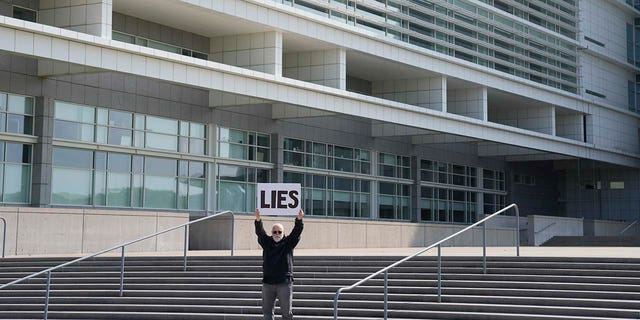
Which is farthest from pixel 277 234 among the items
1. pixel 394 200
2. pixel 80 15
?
pixel 394 200

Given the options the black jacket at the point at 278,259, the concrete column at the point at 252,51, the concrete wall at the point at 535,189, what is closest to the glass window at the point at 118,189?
the concrete column at the point at 252,51

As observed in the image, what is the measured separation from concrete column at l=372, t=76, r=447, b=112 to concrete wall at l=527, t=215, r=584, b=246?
7986 mm

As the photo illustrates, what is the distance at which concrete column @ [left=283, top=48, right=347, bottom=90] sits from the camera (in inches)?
1350

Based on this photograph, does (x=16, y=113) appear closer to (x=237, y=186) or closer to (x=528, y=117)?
(x=237, y=186)

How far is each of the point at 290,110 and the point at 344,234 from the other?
16.3 ft

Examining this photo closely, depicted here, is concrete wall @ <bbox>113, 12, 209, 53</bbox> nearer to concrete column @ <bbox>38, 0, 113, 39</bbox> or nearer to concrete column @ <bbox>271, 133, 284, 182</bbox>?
concrete column @ <bbox>38, 0, 113, 39</bbox>

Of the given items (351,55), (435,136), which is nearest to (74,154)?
(351,55)

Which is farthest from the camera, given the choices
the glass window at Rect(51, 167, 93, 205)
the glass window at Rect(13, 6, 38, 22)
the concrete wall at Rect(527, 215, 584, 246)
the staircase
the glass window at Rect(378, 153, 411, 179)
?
the concrete wall at Rect(527, 215, 584, 246)

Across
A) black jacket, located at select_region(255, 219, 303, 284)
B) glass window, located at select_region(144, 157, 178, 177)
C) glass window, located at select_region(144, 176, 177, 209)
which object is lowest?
black jacket, located at select_region(255, 219, 303, 284)

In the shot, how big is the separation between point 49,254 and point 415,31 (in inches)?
725

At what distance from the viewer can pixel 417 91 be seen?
131 ft

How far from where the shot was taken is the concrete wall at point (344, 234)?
2892 cm

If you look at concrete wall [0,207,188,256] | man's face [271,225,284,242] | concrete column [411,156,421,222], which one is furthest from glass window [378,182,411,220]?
man's face [271,225,284,242]

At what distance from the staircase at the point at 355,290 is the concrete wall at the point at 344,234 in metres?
8.43
